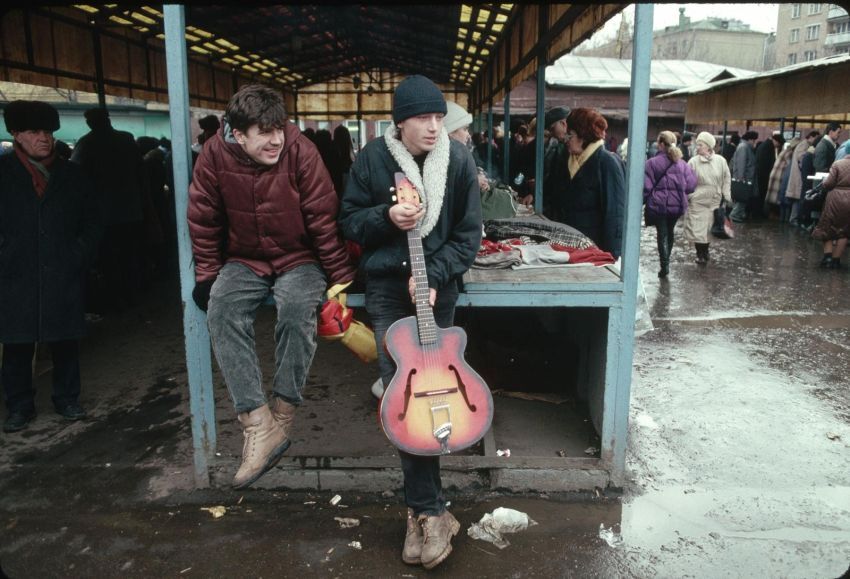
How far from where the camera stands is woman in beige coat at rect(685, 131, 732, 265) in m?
9.83

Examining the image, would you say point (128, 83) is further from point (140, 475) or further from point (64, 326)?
point (140, 475)

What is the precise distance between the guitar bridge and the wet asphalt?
608 mm

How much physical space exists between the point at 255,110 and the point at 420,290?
3.52 ft

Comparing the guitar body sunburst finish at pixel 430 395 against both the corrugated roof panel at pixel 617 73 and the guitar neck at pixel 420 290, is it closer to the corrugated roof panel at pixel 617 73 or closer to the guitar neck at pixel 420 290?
the guitar neck at pixel 420 290

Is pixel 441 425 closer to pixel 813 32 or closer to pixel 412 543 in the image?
pixel 412 543

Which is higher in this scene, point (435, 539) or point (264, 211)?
point (264, 211)

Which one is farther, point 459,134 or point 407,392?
point 459,134

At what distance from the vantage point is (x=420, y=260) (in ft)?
9.65

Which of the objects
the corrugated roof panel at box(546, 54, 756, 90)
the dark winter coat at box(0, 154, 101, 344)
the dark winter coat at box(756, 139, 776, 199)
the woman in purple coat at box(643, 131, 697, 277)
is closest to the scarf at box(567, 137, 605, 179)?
the woman in purple coat at box(643, 131, 697, 277)

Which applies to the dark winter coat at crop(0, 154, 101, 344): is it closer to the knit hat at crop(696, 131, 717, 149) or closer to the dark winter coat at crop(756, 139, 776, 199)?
the knit hat at crop(696, 131, 717, 149)

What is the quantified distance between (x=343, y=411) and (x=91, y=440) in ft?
5.41

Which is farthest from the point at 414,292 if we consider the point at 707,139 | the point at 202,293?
the point at 707,139

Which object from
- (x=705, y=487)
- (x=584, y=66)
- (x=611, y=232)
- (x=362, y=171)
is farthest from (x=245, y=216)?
(x=584, y=66)

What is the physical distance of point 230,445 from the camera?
4211mm
